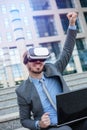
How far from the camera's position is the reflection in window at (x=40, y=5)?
8.86 m

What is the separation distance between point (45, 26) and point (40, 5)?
753 mm

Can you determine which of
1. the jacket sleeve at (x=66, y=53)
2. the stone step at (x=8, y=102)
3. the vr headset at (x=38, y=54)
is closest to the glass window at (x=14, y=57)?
the stone step at (x=8, y=102)

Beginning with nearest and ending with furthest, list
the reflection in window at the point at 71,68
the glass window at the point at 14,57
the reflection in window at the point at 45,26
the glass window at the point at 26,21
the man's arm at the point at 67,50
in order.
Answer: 1. the man's arm at the point at 67,50
2. the glass window at the point at 14,57
3. the reflection in window at the point at 71,68
4. the glass window at the point at 26,21
5. the reflection in window at the point at 45,26

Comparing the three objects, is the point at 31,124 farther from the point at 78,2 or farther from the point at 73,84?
the point at 78,2

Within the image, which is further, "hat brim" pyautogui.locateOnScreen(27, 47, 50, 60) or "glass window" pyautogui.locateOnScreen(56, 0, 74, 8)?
"glass window" pyautogui.locateOnScreen(56, 0, 74, 8)

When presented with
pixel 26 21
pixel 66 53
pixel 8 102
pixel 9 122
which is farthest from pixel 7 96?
pixel 26 21

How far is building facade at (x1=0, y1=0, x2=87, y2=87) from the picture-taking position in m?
7.63

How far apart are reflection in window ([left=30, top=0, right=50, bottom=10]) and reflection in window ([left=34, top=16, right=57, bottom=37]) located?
0.34 metres

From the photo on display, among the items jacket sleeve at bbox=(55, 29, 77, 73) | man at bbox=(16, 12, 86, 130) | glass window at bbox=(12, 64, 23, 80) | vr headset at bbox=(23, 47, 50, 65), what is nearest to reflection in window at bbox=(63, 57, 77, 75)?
glass window at bbox=(12, 64, 23, 80)

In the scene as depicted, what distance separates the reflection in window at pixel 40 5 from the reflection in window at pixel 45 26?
342 mm

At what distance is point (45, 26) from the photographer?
922 cm

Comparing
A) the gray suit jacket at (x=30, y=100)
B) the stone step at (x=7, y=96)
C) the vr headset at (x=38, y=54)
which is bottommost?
the stone step at (x=7, y=96)

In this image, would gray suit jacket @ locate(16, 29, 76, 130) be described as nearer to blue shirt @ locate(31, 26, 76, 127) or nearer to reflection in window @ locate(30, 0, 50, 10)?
blue shirt @ locate(31, 26, 76, 127)

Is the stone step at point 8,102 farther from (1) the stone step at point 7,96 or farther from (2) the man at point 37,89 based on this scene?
(2) the man at point 37,89
